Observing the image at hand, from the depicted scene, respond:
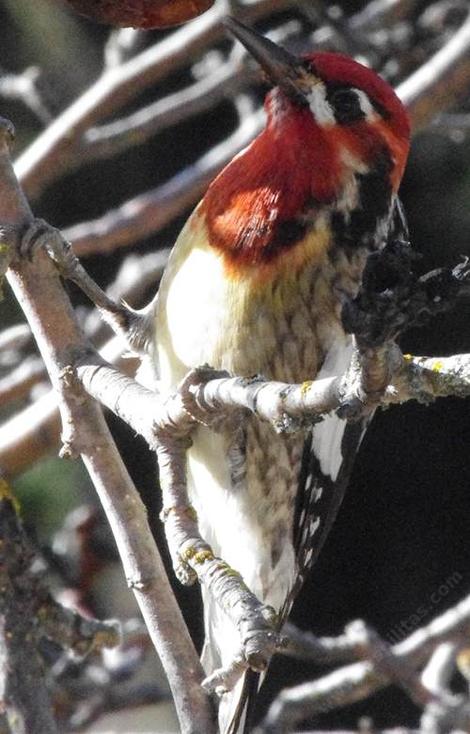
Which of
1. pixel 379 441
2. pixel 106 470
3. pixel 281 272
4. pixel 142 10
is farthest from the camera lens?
pixel 379 441

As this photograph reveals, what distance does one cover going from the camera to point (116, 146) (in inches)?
152

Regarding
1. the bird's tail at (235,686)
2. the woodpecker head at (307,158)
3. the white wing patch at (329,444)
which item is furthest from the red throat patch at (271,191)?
the bird's tail at (235,686)

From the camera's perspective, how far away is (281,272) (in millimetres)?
2840

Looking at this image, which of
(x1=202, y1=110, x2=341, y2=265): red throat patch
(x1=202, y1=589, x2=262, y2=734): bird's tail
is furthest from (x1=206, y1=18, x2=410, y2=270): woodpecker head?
(x1=202, y1=589, x2=262, y2=734): bird's tail

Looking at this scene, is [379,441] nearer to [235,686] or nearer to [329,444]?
[329,444]

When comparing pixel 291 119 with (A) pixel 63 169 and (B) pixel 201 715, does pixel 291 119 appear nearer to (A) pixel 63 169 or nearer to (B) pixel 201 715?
(A) pixel 63 169

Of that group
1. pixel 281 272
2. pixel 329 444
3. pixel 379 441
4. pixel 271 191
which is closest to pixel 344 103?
pixel 271 191

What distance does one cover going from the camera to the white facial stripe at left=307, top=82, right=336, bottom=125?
9.96 ft

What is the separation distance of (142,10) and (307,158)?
39.5 inches

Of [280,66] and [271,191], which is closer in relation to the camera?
[271,191]

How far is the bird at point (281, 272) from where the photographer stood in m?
2.84

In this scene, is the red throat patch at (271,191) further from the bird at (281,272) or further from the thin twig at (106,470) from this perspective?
the thin twig at (106,470)

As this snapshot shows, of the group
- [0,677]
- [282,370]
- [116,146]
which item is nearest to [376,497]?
[116,146]

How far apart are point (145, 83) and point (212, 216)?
1037 mm
